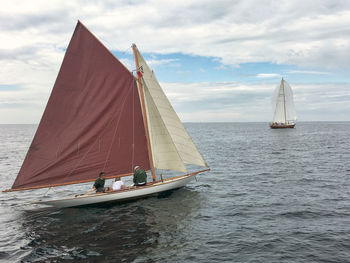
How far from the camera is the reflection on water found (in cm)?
1312

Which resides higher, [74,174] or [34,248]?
[74,174]

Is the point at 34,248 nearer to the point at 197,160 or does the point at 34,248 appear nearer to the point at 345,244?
the point at 197,160

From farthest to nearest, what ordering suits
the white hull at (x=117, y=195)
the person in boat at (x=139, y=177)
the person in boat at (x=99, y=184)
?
1. the person in boat at (x=139, y=177)
2. the person in boat at (x=99, y=184)
3. the white hull at (x=117, y=195)

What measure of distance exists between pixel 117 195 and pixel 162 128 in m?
6.11

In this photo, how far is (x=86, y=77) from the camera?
64.1 feet

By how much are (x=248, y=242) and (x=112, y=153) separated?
11504 mm

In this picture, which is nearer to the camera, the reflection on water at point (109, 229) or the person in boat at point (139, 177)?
the reflection on water at point (109, 229)

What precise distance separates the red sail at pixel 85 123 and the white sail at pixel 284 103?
366ft

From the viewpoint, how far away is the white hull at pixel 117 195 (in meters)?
18.4

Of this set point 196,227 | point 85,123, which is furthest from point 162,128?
point 196,227

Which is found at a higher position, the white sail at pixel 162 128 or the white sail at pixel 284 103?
the white sail at pixel 284 103

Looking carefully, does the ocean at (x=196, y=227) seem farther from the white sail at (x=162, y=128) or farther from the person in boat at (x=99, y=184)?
the white sail at (x=162, y=128)

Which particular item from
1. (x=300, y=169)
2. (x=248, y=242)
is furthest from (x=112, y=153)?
(x=300, y=169)

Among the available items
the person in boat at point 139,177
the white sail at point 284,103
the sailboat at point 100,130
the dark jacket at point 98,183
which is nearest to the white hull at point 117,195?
the sailboat at point 100,130
